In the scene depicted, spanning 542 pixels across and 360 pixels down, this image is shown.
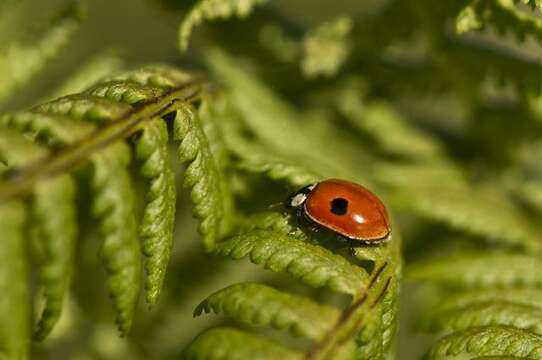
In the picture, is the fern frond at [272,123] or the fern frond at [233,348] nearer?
the fern frond at [233,348]

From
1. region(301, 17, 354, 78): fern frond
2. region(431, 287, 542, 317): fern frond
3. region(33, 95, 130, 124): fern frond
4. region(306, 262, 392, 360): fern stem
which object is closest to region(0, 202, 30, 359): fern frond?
region(33, 95, 130, 124): fern frond

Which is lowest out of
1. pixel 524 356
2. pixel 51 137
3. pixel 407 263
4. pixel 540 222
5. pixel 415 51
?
pixel 407 263

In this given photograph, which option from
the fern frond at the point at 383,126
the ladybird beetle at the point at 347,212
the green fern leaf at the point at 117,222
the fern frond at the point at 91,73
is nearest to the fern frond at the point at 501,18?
the ladybird beetle at the point at 347,212

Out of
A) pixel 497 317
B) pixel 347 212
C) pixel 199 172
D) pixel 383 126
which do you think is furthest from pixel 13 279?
pixel 383 126

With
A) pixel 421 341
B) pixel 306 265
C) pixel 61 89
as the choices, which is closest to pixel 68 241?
pixel 306 265

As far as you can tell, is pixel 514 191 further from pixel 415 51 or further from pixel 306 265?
pixel 306 265

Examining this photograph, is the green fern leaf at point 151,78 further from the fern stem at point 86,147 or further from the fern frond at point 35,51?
the fern frond at point 35,51
